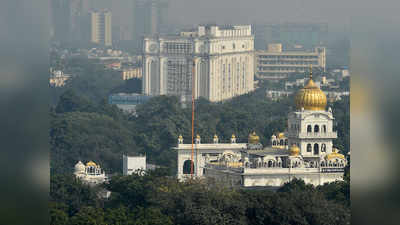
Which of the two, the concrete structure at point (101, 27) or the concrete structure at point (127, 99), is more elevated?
the concrete structure at point (101, 27)

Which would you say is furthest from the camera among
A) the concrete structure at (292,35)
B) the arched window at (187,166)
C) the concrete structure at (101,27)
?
the concrete structure at (101,27)

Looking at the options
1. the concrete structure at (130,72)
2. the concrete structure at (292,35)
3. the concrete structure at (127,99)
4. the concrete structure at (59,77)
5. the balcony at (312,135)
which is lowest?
the balcony at (312,135)

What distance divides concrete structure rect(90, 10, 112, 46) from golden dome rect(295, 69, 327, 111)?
60.3 meters

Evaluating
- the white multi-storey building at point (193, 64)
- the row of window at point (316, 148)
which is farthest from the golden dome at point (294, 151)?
the white multi-storey building at point (193, 64)

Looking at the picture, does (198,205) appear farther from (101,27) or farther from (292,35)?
(101,27)

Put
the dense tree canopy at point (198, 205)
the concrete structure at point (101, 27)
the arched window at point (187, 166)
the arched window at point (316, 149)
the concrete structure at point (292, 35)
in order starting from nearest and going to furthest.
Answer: the dense tree canopy at point (198, 205)
the arched window at point (316, 149)
the arched window at point (187, 166)
the concrete structure at point (292, 35)
the concrete structure at point (101, 27)

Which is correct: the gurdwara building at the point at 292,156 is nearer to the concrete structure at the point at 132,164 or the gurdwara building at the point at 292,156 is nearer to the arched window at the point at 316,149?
the arched window at the point at 316,149

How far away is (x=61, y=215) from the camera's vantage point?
2045cm

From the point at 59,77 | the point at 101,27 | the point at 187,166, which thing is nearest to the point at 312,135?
the point at 187,166

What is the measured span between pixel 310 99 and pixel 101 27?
64088mm

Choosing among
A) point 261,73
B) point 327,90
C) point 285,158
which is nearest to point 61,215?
point 285,158

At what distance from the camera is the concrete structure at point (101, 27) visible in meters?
92.4
